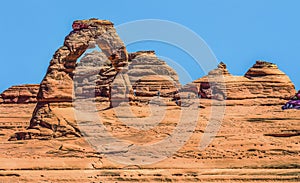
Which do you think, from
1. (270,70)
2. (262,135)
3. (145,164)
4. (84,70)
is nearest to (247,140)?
(262,135)

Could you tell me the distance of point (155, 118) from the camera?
45.4 meters

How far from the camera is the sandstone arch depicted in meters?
46.1

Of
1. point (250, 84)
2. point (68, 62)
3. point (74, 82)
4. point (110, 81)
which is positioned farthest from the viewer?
point (250, 84)

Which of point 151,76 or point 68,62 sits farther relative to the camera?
point 151,76

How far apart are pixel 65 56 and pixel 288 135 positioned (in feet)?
41.0

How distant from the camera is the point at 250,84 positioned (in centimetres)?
6700

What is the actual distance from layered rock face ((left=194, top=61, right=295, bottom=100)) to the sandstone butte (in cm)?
246

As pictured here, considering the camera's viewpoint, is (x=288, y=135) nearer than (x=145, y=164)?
No

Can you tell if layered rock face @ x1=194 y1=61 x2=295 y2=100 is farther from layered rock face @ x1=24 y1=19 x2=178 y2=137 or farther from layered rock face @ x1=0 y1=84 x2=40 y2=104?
layered rock face @ x1=24 y1=19 x2=178 y2=137

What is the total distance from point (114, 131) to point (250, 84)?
25.2 metres

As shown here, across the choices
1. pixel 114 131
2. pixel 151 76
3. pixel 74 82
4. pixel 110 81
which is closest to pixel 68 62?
pixel 74 82

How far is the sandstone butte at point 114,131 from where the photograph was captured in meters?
39.3

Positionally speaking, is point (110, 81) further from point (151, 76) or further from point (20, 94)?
point (20, 94)

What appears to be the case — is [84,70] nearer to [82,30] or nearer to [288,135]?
[82,30]
